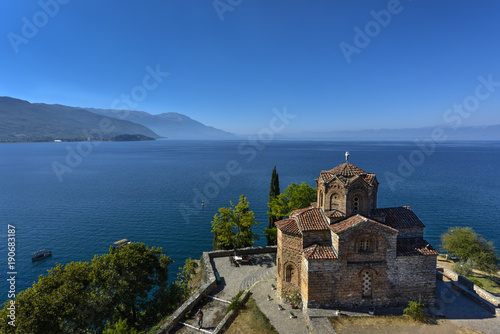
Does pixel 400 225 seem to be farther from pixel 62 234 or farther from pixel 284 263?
pixel 62 234

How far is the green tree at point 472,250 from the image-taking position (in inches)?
1240

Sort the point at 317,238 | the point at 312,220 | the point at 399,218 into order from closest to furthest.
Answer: the point at 317,238 < the point at 312,220 < the point at 399,218

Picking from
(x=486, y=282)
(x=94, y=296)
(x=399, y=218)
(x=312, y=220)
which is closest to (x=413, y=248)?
(x=399, y=218)

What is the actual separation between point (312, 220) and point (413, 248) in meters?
7.65

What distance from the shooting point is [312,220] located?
20531 millimetres

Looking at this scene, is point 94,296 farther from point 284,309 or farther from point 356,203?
point 356,203

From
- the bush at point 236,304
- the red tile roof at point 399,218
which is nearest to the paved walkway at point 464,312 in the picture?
the red tile roof at point 399,218

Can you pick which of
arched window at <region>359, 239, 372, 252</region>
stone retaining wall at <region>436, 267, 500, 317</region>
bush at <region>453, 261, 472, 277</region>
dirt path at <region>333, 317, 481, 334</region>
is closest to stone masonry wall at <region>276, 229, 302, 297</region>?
dirt path at <region>333, 317, 481, 334</region>

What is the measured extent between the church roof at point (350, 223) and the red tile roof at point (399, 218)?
91.1 inches

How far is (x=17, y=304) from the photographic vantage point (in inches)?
614

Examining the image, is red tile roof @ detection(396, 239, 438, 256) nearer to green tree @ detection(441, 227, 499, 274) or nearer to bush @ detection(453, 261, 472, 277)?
bush @ detection(453, 261, 472, 277)

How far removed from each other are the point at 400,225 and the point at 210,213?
39.5 m

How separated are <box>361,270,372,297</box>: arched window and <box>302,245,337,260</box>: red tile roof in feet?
10.00

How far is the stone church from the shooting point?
18641 millimetres
